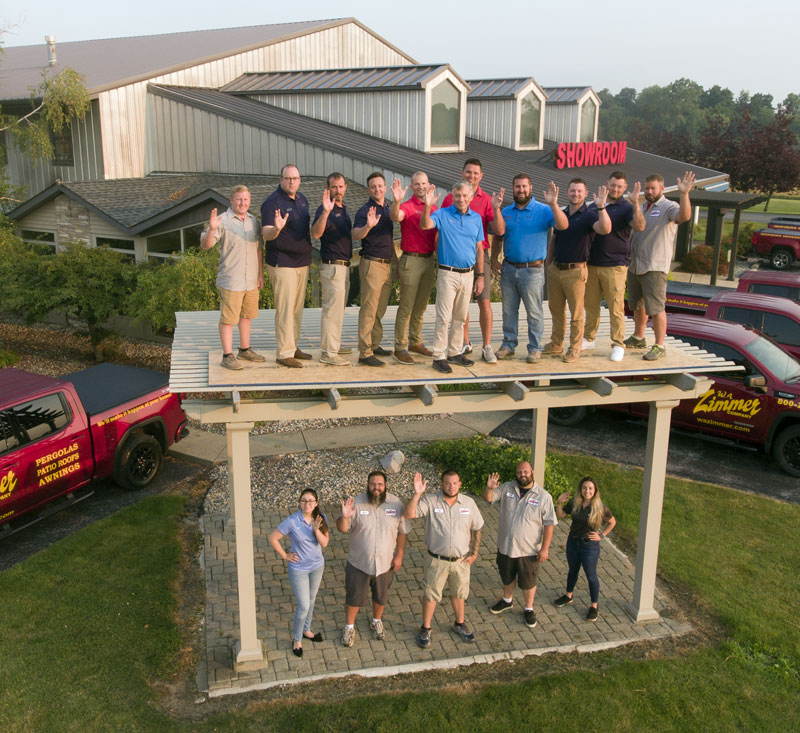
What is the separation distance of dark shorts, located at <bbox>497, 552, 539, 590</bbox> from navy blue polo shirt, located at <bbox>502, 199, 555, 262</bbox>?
10.3 feet

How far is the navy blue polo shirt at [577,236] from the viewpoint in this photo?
7926 mm

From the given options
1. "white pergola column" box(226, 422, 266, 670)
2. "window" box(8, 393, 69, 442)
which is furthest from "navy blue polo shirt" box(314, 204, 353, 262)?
"window" box(8, 393, 69, 442)

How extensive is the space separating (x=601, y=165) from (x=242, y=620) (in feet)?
86.6

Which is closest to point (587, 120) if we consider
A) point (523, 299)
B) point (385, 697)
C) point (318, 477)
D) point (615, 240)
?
point (318, 477)

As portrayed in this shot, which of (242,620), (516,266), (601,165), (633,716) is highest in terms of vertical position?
(601,165)

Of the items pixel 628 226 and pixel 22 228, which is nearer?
pixel 628 226

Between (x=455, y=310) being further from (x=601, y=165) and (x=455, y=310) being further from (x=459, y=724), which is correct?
(x=601, y=165)

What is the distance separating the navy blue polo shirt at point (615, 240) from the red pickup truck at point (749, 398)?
17.0 ft

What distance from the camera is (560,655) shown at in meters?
7.99

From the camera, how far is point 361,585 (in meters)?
7.80

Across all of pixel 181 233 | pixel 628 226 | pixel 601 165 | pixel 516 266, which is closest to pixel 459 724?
pixel 516 266

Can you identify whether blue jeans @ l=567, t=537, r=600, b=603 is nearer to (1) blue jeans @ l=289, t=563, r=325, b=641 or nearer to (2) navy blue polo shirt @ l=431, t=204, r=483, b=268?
(1) blue jeans @ l=289, t=563, r=325, b=641

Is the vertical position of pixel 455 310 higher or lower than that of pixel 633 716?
higher

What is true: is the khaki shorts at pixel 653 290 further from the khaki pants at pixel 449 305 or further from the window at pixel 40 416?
the window at pixel 40 416
